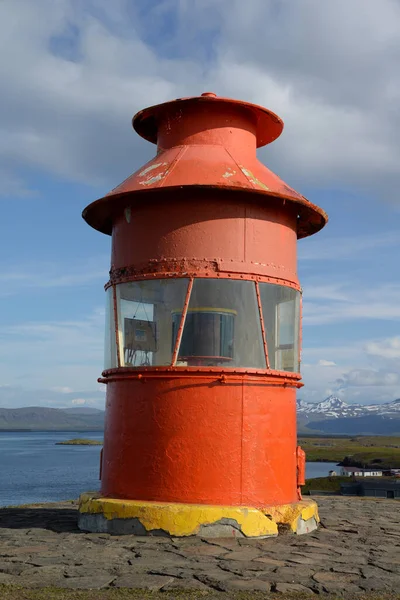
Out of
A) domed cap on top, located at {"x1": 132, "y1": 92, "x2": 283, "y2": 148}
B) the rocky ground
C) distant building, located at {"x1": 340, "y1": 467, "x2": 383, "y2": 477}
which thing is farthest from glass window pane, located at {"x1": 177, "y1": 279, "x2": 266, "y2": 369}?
distant building, located at {"x1": 340, "y1": 467, "x2": 383, "y2": 477}

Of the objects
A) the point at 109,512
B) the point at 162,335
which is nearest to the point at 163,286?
the point at 162,335

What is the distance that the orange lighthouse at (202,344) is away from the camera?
8000 millimetres

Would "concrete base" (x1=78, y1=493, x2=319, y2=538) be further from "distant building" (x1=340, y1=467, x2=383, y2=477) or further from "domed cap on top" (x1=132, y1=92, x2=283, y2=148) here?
"distant building" (x1=340, y1=467, x2=383, y2=477)

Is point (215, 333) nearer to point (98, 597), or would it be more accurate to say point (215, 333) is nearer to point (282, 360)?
point (282, 360)

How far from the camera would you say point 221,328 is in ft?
27.3

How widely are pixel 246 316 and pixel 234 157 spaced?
6.99ft

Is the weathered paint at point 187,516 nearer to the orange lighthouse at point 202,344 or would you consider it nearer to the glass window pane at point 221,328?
the orange lighthouse at point 202,344

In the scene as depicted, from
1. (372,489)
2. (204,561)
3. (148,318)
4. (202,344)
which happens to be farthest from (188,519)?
(372,489)

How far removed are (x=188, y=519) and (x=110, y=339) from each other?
2.50 m

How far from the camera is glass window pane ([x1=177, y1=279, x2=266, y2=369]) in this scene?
8289mm

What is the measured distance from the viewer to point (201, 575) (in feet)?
19.6

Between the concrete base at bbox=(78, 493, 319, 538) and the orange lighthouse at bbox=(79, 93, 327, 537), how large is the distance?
0.6 inches

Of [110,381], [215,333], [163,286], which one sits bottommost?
[110,381]

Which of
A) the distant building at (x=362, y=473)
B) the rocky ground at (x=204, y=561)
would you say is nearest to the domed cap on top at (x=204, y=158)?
the rocky ground at (x=204, y=561)
